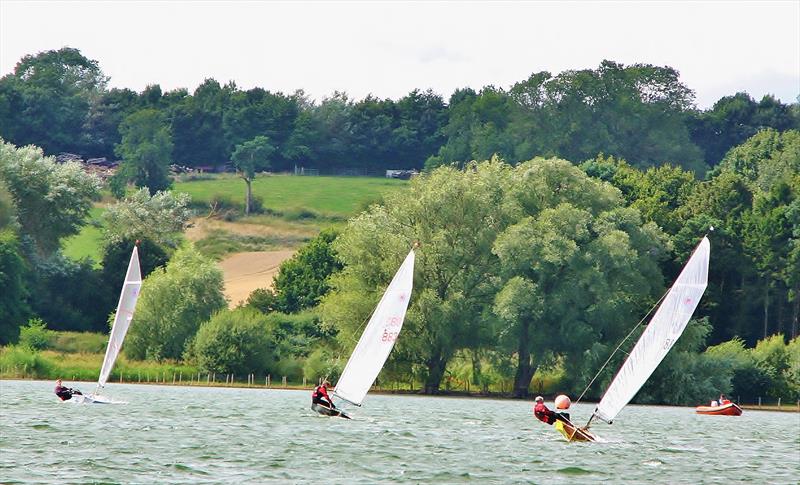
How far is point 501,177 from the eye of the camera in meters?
102

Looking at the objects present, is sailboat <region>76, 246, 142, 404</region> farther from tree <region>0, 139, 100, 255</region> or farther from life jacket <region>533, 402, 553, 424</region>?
tree <region>0, 139, 100, 255</region>

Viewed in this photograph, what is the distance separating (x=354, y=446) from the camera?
53.5 meters

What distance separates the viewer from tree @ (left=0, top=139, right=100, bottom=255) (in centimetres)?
12875

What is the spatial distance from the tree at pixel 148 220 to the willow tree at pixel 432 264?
1647 inches

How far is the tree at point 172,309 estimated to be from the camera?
10394 centimetres

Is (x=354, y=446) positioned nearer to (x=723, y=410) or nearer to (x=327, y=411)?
(x=327, y=411)

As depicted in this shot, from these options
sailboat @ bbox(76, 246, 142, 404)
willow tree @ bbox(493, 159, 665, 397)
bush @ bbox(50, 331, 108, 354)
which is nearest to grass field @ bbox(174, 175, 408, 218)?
bush @ bbox(50, 331, 108, 354)

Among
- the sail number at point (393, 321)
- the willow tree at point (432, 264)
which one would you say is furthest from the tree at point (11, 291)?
the sail number at point (393, 321)

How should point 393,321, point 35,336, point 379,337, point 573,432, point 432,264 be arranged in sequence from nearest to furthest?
point 573,432 < point 393,321 < point 379,337 < point 432,264 < point 35,336

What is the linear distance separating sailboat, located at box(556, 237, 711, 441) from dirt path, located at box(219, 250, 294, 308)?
3662 inches

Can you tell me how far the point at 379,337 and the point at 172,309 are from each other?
48.9 metres

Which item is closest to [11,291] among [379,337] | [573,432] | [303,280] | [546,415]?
[303,280]

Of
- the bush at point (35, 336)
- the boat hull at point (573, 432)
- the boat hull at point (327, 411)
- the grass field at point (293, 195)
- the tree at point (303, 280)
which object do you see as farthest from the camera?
the grass field at point (293, 195)

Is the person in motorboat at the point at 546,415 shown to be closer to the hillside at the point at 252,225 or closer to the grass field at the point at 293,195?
the hillside at the point at 252,225
